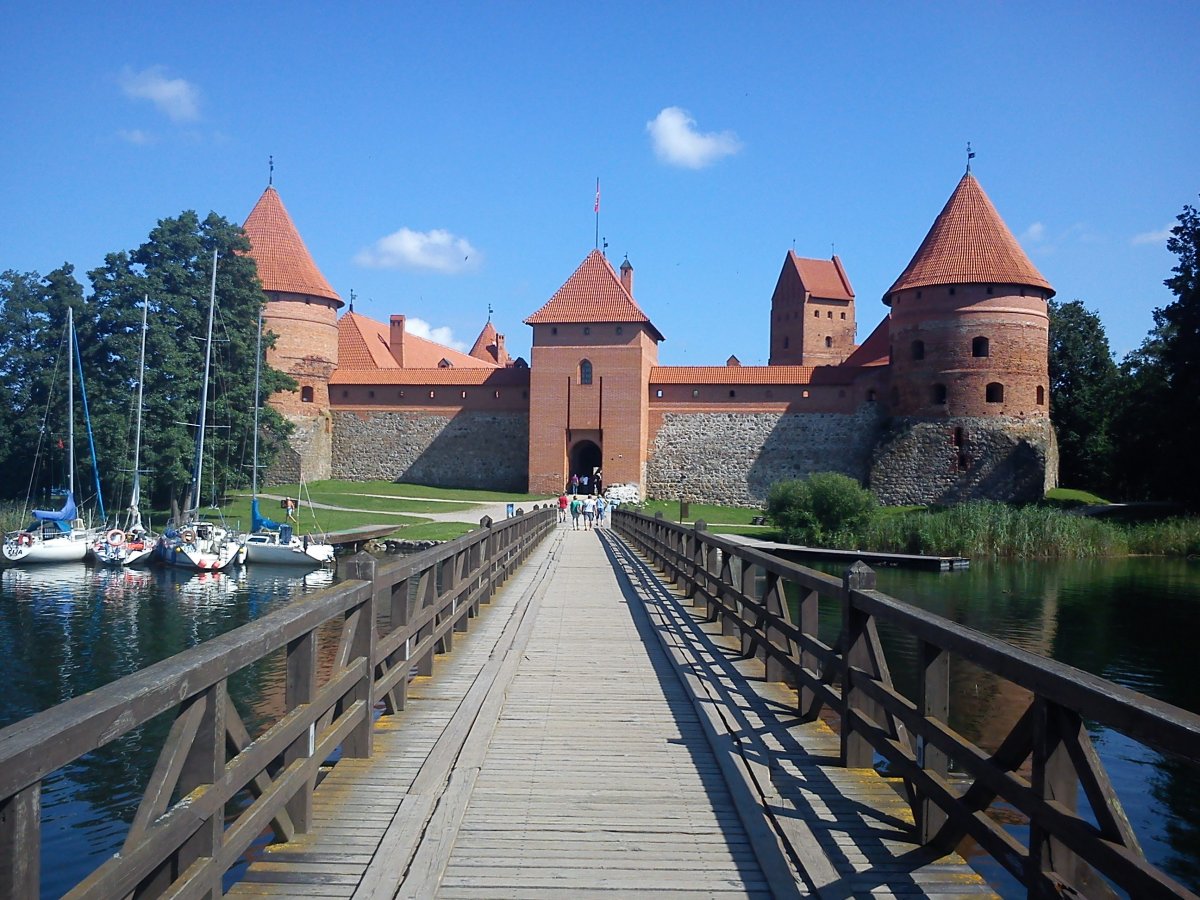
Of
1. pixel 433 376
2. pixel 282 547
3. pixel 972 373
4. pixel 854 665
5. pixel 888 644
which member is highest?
pixel 433 376

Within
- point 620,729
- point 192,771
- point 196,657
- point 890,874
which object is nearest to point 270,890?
point 192,771

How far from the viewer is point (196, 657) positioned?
2623 mm

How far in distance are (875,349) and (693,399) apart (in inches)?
341

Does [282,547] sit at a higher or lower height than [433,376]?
lower

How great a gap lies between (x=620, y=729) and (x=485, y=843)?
1.83m

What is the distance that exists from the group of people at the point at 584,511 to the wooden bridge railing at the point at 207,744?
23873 mm

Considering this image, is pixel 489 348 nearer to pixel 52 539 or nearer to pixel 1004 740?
pixel 52 539

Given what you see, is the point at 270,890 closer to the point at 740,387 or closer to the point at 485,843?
the point at 485,843

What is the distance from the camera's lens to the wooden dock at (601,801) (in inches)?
128

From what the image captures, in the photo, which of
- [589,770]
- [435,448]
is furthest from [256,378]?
[589,770]

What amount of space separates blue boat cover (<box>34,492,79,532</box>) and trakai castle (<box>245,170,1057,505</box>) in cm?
1302

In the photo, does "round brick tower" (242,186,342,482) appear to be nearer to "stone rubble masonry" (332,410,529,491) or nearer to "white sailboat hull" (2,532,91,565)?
"stone rubble masonry" (332,410,529,491)

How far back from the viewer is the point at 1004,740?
3.03 m

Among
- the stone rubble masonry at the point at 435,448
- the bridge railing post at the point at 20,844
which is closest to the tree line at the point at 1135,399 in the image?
the stone rubble masonry at the point at 435,448
